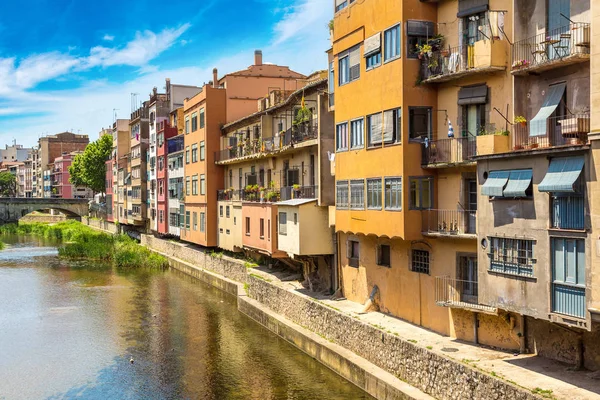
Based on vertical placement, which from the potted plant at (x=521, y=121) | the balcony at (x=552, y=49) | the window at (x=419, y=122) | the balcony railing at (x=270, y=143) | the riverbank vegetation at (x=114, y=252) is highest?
the balcony at (x=552, y=49)

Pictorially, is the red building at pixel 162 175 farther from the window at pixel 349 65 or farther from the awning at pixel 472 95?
the awning at pixel 472 95

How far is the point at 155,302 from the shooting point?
39.1 m

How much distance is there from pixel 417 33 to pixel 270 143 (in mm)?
16912

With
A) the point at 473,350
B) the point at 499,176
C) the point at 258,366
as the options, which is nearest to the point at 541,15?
the point at 499,176

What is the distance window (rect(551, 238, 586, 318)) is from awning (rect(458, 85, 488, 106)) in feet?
19.5

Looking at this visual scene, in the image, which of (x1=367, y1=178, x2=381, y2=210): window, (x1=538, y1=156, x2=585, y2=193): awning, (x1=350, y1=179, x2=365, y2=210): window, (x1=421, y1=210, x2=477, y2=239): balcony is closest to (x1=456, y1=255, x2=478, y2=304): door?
(x1=421, y1=210, x2=477, y2=239): balcony

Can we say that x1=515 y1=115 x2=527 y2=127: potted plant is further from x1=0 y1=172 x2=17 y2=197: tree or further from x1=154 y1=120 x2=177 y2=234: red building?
x1=0 y1=172 x2=17 y2=197: tree

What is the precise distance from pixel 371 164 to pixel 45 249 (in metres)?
59.6

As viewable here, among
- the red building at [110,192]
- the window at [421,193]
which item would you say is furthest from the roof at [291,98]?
the red building at [110,192]

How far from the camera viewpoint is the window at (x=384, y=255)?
80.8 feet

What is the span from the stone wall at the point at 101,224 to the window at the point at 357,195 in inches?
2423

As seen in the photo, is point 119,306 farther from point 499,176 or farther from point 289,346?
point 499,176

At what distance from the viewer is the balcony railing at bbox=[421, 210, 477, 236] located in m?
20.3

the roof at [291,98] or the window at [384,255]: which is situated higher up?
the roof at [291,98]
